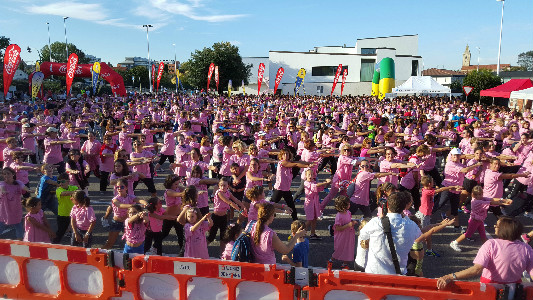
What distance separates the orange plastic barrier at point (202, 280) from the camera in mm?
3943

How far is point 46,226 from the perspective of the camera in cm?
546

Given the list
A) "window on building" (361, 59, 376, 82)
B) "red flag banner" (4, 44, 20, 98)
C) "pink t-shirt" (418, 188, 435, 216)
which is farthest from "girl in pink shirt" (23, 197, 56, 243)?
"window on building" (361, 59, 376, 82)

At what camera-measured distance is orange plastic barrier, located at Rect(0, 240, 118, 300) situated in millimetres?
4402

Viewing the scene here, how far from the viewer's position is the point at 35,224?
529cm

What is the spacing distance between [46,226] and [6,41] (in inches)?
3851

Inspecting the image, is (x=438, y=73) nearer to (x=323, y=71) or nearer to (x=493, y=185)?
(x=323, y=71)

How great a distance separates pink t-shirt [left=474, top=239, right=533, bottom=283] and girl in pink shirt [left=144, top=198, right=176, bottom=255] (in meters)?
3.88

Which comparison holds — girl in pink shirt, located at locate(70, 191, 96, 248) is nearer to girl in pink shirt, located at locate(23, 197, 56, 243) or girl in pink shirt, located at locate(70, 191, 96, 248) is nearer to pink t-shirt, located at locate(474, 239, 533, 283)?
girl in pink shirt, located at locate(23, 197, 56, 243)

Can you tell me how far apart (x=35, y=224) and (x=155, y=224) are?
1566 mm

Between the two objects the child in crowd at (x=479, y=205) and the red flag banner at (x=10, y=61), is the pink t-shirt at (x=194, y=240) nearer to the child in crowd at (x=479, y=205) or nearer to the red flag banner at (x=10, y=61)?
the child in crowd at (x=479, y=205)

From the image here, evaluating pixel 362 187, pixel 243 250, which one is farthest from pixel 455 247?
pixel 243 250

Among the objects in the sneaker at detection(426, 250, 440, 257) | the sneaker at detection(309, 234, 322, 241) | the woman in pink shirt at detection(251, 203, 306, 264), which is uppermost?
the woman in pink shirt at detection(251, 203, 306, 264)

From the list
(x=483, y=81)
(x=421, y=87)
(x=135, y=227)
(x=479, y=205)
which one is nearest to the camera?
(x=135, y=227)

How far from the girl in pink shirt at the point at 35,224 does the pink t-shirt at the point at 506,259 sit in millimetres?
5321
